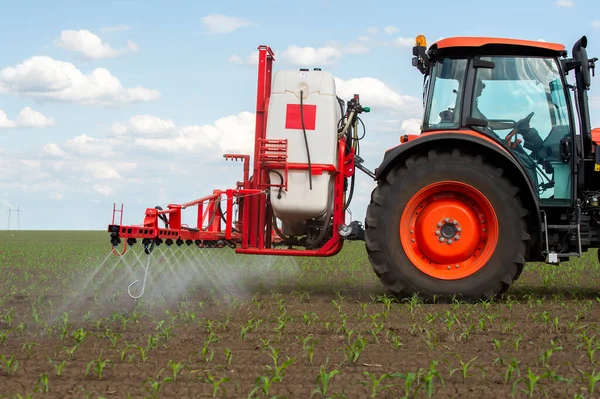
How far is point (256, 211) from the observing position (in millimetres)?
8508

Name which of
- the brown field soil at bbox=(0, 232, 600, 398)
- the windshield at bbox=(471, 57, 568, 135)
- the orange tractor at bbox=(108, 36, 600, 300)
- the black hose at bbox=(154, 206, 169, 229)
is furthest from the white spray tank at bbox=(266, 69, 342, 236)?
the windshield at bbox=(471, 57, 568, 135)

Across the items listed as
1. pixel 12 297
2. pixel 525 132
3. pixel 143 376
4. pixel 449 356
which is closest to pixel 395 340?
pixel 449 356

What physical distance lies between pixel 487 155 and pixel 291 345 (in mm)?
3289

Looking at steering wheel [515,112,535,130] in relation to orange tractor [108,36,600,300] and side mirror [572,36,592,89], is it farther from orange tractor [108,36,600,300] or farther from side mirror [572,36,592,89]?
side mirror [572,36,592,89]

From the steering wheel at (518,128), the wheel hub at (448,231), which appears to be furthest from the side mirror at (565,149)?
the wheel hub at (448,231)

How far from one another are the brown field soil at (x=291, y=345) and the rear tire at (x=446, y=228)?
0.29 m

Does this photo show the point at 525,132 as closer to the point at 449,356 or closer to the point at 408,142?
the point at 408,142

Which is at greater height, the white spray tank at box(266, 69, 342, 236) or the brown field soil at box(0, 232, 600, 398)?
the white spray tank at box(266, 69, 342, 236)

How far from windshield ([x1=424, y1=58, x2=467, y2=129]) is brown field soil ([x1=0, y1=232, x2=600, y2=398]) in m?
1.92

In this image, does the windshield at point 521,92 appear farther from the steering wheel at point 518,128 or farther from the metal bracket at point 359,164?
the metal bracket at point 359,164

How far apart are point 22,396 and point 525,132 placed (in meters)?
5.54

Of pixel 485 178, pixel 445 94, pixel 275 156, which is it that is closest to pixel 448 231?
pixel 485 178

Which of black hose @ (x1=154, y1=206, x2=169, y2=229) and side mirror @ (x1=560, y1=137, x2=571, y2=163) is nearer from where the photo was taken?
side mirror @ (x1=560, y1=137, x2=571, y2=163)

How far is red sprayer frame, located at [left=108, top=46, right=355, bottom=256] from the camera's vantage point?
814 centimetres
